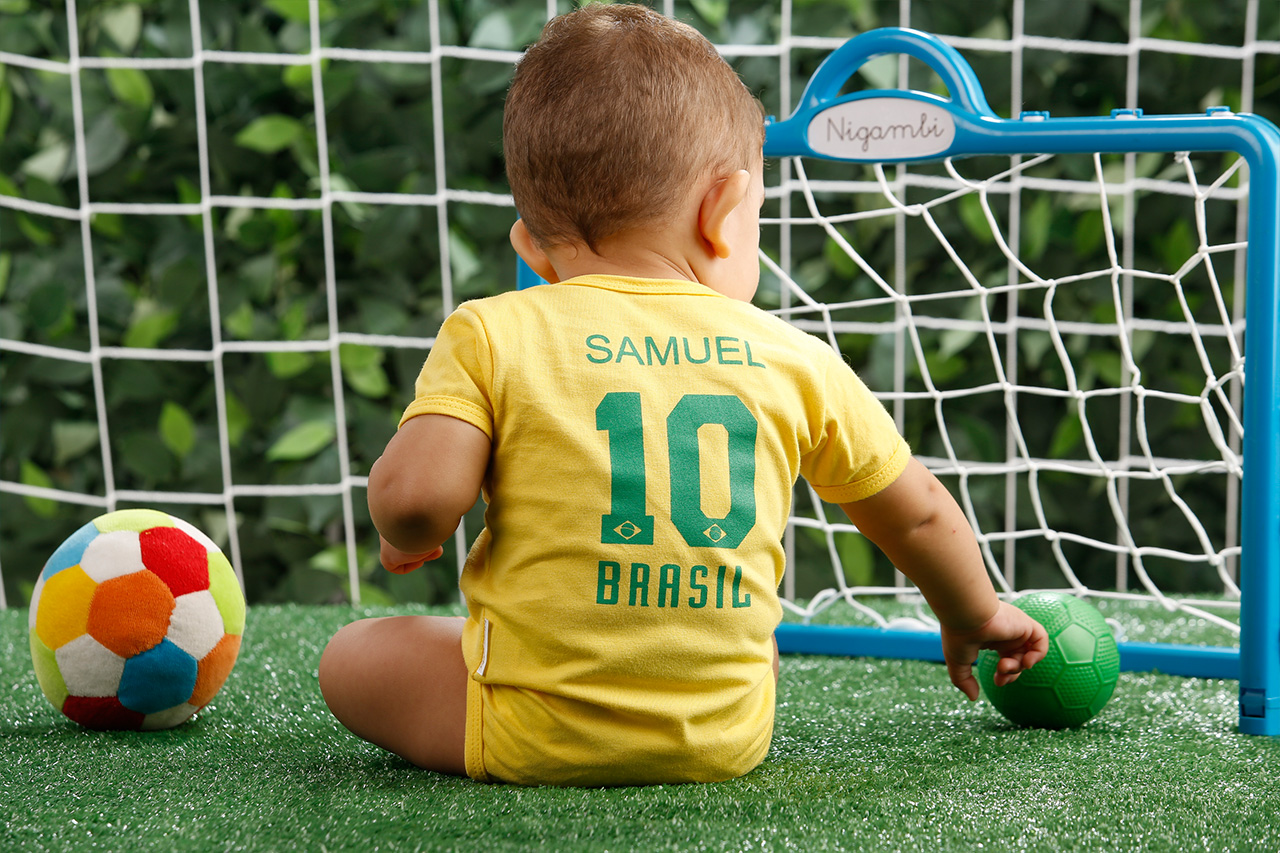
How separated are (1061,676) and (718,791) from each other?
0.43 m

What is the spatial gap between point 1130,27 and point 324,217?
4.84ft

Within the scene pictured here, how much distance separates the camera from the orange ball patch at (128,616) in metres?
1.05

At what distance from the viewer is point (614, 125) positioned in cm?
83

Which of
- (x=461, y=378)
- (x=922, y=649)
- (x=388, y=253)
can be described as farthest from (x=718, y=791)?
(x=388, y=253)

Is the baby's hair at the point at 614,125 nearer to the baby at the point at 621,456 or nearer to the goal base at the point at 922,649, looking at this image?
the baby at the point at 621,456

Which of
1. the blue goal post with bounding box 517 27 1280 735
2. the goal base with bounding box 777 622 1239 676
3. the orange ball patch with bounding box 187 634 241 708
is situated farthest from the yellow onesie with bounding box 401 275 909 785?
the goal base with bounding box 777 622 1239 676

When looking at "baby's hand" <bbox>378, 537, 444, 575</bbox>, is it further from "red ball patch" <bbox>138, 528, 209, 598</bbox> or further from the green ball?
the green ball

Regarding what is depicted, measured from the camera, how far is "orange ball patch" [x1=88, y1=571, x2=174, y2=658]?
1048mm

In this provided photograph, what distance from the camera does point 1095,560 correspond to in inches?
88.1

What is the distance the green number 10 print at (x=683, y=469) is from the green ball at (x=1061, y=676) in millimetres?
421

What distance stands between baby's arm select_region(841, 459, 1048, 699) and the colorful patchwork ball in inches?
24.4

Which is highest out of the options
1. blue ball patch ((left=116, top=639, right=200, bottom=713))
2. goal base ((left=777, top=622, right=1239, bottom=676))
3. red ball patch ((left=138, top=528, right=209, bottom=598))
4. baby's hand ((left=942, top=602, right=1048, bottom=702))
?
red ball patch ((left=138, top=528, right=209, bottom=598))

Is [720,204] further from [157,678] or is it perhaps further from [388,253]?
[388,253]

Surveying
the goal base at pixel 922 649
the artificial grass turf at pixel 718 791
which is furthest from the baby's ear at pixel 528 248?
the goal base at pixel 922 649
